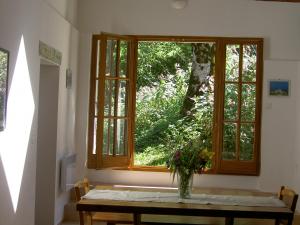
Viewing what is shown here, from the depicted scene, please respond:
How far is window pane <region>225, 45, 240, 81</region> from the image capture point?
721 cm

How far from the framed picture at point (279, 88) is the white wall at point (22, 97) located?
2.96m

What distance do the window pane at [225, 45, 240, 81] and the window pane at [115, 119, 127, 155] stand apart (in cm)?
165

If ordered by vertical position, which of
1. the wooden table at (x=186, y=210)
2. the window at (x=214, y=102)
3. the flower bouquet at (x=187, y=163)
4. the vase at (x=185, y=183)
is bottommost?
the wooden table at (x=186, y=210)

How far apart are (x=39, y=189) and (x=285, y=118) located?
3525mm

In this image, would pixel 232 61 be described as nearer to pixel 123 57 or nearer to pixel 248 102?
pixel 248 102

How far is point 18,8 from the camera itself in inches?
179

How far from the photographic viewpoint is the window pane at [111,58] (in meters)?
7.11

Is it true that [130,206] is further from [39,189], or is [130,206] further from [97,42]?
[97,42]

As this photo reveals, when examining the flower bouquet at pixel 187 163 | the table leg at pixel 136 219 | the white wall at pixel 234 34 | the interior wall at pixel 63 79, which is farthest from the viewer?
the white wall at pixel 234 34

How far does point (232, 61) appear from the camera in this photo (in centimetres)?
723

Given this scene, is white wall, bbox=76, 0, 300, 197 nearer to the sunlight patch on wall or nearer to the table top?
the sunlight patch on wall

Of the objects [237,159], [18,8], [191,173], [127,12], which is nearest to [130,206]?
[191,173]

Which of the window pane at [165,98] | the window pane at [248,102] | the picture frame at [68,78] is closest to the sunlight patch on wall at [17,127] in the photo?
the picture frame at [68,78]

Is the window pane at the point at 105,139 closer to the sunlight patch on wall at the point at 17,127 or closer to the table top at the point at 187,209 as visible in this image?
the sunlight patch on wall at the point at 17,127
